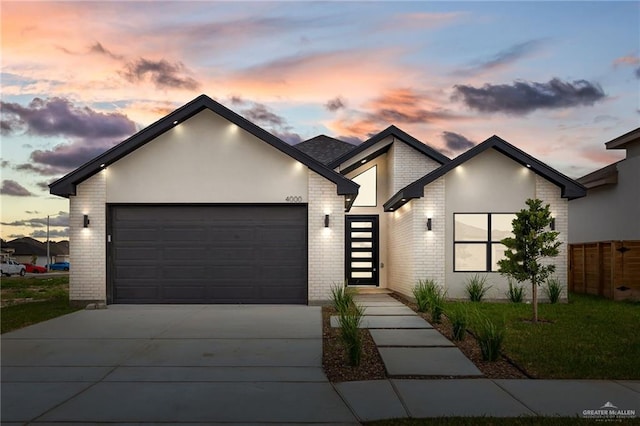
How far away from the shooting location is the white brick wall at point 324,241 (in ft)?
48.0

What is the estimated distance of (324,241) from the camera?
48.3 feet

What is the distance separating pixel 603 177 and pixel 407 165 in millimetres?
8545

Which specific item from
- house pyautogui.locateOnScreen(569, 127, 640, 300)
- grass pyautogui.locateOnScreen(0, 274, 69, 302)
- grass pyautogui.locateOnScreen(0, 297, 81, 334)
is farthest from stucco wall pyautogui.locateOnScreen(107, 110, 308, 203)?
house pyautogui.locateOnScreen(569, 127, 640, 300)

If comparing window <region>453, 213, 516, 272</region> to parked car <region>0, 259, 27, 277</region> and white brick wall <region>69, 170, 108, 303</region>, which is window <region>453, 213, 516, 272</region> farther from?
parked car <region>0, 259, 27, 277</region>

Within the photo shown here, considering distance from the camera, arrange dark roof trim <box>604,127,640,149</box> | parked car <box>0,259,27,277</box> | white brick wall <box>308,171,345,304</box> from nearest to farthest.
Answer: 1. white brick wall <box>308,171,345,304</box>
2. dark roof trim <box>604,127,640,149</box>
3. parked car <box>0,259,27,277</box>

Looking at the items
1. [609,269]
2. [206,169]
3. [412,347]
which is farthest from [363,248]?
[412,347]

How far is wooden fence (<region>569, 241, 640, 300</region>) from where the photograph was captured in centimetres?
1667

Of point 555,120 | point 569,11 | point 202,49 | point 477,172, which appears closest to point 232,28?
point 202,49

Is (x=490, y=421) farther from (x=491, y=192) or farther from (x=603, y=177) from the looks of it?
(x=603, y=177)

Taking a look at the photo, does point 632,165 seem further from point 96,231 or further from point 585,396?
point 96,231

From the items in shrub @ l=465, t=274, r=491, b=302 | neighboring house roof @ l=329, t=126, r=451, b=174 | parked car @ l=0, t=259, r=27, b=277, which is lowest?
parked car @ l=0, t=259, r=27, b=277

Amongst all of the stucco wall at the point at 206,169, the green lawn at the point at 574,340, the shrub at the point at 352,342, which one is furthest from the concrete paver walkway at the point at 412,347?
the stucco wall at the point at 206,169

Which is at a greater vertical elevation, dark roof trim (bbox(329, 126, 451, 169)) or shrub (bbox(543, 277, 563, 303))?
dark roof trim (bbox(329, 126, 451, 169))

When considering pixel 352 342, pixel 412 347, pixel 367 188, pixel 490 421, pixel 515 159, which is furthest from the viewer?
pixel 367 188
